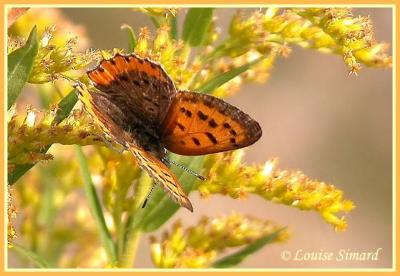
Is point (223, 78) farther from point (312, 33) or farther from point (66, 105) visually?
point (312, 33)

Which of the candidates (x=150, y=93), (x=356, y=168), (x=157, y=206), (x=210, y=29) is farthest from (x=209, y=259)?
(x=356, y=168)

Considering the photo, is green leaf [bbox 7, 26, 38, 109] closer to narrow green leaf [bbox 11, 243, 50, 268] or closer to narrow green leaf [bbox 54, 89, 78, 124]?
narrow green leaf [bbox 54, 89, 78, 124]

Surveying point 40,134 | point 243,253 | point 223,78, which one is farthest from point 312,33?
point 40,134

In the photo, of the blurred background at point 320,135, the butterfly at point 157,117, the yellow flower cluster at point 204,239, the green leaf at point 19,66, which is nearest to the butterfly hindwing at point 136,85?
the butterfly at point 157,117

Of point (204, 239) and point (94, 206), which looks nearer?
point (94, 206)

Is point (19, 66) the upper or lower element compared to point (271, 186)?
upper
